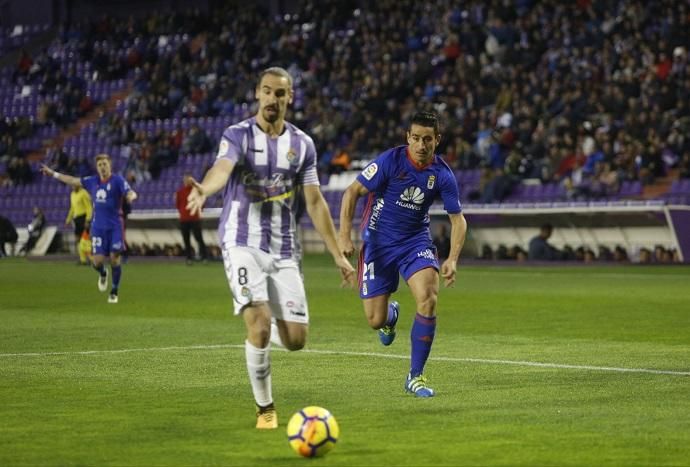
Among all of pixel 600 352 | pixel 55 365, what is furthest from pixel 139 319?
pixel 600 352

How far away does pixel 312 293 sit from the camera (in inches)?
928

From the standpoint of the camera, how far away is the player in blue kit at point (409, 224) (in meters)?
10.5

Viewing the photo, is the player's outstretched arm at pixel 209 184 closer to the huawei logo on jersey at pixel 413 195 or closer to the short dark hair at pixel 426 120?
the short dark hair at pixel 426 120

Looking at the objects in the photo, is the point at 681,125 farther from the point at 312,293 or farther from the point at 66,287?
the point at 66,287

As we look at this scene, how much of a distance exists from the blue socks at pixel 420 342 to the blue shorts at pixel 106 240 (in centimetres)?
1216

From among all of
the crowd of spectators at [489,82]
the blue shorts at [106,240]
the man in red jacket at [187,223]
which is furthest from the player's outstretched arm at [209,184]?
the man in red jacket at [187,223]

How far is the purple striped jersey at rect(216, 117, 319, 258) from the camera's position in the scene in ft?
29.1

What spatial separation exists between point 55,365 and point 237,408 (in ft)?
11.5

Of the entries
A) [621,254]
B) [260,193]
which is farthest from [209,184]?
[621,254]

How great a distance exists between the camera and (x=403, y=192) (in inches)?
430

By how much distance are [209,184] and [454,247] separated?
3012mm

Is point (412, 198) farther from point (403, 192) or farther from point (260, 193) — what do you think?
point (260, 193)

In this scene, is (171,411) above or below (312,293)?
above

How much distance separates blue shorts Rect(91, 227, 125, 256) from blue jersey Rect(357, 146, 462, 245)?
454 inches
